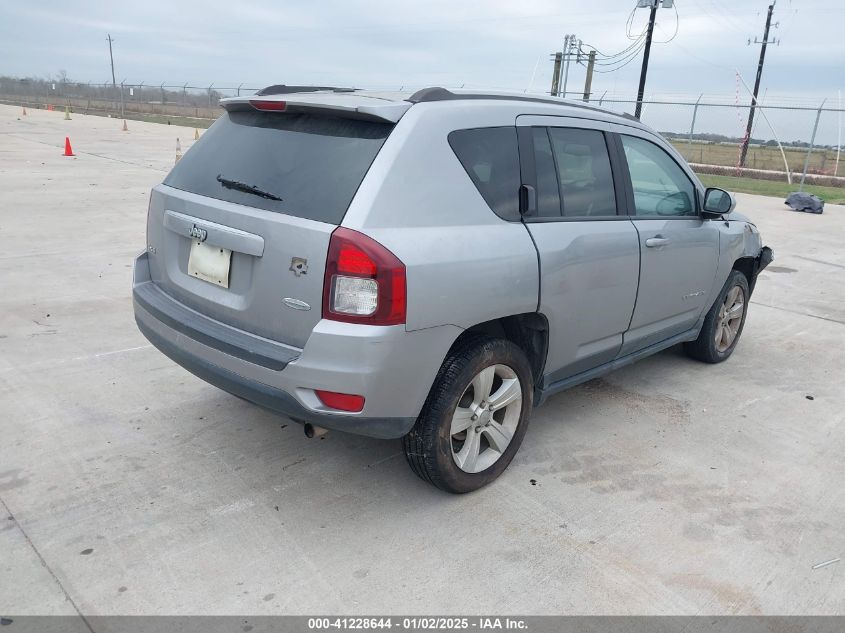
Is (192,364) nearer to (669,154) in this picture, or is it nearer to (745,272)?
(669,154)

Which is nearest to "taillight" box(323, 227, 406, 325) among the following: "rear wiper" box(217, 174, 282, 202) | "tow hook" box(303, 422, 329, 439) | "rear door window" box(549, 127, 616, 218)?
"rear wiper" box(217, 174, 282, 202)

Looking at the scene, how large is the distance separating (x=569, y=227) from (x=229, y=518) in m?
2.13

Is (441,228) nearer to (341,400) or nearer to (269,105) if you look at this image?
(341,400)

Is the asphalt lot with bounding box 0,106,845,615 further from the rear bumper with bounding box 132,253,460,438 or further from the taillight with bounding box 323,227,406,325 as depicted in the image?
the taillight with bounding box 323,227,406,325

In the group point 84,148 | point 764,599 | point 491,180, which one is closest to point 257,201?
point 491,180

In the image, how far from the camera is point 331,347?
266 cm

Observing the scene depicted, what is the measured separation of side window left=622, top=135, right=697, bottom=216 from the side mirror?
85mm

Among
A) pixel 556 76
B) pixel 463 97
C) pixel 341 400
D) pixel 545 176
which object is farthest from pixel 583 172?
pixel 556 76

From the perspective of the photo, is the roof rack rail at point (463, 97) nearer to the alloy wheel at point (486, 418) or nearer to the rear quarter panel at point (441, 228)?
the rear quarter panel at point (441, 228)

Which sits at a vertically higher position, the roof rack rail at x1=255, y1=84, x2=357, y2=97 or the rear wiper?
the roof rack rail at x1=255, y1=84, x2=357, y2=97

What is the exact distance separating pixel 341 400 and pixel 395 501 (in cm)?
76

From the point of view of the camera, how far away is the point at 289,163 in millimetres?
2998

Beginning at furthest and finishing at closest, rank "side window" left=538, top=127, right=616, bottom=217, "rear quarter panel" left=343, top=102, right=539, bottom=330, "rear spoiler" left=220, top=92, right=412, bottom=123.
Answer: "side window" left=538, top=127, right=616, bottom=217 → "rear spoiler" left=220, top=92, right=412, bottom=123 → "rear quarter panel" left=343, top=102, right=539, bottom=330

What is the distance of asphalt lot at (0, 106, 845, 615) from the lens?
8.61 feet
